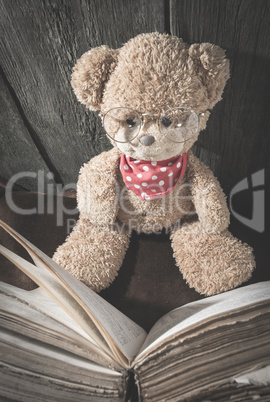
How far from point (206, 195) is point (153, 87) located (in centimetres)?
31

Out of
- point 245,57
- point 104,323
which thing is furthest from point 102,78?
point 104,323

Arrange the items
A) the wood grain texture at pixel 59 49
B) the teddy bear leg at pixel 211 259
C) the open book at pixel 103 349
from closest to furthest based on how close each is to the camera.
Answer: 1. the open book at pixel 103 349
2. the wood grain texture at pixel 59 49
3. the teddy bear leg at pixel 211 259

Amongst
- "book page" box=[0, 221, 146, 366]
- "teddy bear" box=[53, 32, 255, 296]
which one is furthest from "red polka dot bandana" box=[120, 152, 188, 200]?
"book page" box=[0, 221, 146, 366]

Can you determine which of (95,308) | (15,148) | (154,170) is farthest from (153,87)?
(15,148)

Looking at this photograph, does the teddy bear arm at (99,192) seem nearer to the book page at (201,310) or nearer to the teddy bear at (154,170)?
the teddy bear at (154,170)

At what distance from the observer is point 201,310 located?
643mm

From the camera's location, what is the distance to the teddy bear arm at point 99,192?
0.78 m

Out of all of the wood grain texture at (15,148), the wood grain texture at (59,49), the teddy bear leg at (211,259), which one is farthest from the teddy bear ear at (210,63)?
the wood grain texture at (15,148)

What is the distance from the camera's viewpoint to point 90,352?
557 millimetres

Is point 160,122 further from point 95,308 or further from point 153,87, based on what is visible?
point 95,308

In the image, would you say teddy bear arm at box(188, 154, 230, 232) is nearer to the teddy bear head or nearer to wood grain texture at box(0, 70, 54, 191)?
the teddy bear head

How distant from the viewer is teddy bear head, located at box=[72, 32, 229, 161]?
22.4 inches

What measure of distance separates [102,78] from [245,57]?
0.30 m

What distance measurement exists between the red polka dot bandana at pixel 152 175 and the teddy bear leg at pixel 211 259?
0.16m
